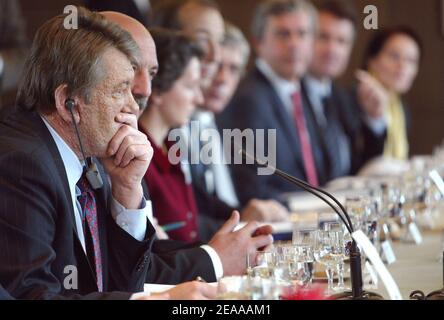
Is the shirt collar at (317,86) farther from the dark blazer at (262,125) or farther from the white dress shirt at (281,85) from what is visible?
the dark blazer at (262,125)

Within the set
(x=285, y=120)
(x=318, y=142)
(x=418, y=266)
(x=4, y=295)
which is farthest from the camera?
(x=318, y=142)

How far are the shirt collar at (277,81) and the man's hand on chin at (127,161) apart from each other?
2943 millimetres

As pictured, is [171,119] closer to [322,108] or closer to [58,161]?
[58,161]

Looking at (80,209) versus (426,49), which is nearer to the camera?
(80,209)

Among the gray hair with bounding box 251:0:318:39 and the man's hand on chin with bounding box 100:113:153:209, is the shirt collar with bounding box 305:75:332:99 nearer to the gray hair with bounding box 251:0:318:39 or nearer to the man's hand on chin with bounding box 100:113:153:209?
the gray hair with bounding box 251:0:318:39

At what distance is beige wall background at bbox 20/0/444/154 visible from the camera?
7.34 meters

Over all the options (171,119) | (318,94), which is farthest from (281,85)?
(171,119)

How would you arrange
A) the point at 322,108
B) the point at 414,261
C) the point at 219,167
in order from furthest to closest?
the point at 322,108 < the point at 219,167 < the point at 414,261

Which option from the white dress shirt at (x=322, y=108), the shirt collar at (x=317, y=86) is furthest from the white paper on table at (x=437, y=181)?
the shirt collar at (x=317, y=86)

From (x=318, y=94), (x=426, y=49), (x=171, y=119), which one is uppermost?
(x=426, y=49)

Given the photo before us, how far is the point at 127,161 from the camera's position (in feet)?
6.89

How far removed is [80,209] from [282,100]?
3060 millimetres

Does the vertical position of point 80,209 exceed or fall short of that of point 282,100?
it falls short
